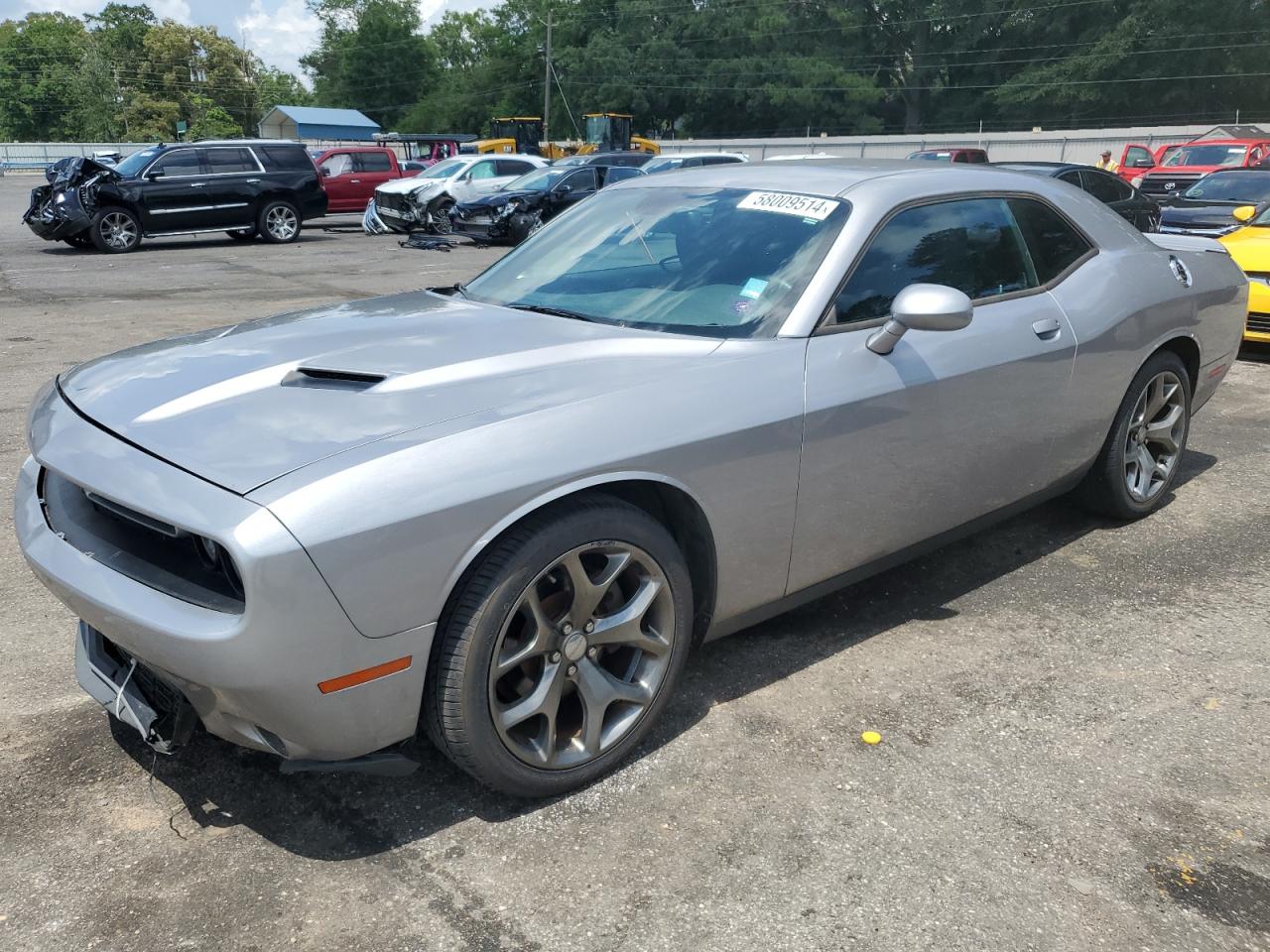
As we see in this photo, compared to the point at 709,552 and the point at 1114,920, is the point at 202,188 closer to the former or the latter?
the point at 709,552

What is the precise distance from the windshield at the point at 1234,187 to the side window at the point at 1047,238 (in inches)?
408

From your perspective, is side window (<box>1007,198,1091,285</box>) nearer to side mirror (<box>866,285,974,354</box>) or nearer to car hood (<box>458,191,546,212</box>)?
side mirror (<box>866,285,974,354</box>)

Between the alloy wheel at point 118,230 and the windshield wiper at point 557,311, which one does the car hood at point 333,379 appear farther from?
the alloy wheel at point 118,230

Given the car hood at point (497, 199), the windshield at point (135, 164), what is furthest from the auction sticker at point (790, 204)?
the windshield at point (135, 164)

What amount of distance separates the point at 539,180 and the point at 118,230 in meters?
7.00

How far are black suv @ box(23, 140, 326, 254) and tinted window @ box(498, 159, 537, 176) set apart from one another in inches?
143

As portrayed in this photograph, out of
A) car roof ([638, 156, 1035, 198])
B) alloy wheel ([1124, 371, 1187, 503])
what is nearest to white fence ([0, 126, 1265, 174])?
alloy wheel ([1124, 371, 1187, 503])

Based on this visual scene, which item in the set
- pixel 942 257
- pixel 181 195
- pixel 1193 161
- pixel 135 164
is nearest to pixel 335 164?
pixel 181 195

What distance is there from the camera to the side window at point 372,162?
23.7m

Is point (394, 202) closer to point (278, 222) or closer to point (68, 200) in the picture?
point (278, 222)

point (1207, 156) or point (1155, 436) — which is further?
point (1207, 156)

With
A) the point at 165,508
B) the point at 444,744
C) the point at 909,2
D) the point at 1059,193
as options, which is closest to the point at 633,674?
the point at 444,744

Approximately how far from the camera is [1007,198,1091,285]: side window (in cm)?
396

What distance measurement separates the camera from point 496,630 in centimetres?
241
